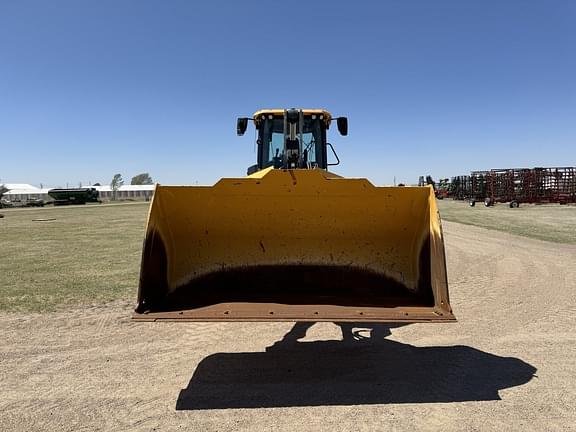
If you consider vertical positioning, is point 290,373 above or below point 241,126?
below

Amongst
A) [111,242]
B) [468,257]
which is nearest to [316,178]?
[468,257]

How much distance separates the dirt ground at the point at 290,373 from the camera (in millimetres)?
3092

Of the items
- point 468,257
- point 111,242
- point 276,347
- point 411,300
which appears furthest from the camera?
point 111,242

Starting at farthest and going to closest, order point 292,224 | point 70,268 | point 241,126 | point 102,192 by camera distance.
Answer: point 102,192, point 70,268, point 241,126, point 292,224

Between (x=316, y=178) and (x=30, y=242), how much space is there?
12.8 metres

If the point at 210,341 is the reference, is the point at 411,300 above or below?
above

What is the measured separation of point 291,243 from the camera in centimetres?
443

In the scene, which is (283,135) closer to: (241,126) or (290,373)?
(241,126)

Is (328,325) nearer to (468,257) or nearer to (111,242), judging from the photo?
(468,257)

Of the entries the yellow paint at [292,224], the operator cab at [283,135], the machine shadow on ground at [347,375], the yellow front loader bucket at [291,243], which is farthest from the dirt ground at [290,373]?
the operator cab at [283,135]

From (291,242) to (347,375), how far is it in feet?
4.34

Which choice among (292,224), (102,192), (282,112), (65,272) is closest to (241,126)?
(282,112)

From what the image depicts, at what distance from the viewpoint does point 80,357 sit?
4273 millimetres

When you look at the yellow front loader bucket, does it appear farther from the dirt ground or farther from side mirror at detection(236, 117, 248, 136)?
side mirror at detection(236, 117, 248, 136)
